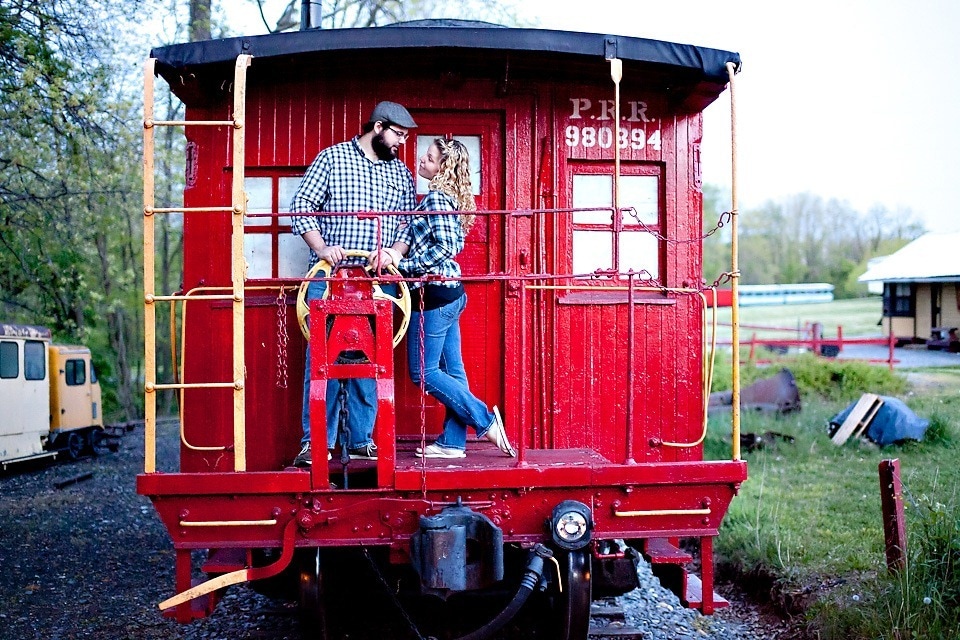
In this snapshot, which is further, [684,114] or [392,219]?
[684,114]

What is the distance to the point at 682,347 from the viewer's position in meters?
5.30

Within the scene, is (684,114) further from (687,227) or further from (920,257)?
(920,257)

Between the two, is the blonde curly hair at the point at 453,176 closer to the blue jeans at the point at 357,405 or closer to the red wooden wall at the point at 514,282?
the red wooden wall at the point at 514,282

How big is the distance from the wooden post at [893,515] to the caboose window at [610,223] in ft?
6.09

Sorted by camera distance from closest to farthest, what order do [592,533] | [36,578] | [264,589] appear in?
[592,533]
[264,589]
[36,578]

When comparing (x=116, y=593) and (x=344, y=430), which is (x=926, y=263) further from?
(x=344, y=430)

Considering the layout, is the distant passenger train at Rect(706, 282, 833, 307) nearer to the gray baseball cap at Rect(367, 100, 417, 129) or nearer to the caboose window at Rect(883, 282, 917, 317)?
the caboose window at Rect(883, 282, 917, 317)

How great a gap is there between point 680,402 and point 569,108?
1.90m

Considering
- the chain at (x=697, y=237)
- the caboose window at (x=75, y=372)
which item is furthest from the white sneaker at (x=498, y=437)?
the caboose window at (x=75, y=372)

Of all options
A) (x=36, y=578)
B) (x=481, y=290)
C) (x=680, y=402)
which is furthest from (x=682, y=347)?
(x=36, y=578)

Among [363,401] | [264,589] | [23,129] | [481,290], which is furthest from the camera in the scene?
[23,129]

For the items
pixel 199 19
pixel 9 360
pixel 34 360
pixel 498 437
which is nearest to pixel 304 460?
pixel 498 437

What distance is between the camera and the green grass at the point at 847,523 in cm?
491

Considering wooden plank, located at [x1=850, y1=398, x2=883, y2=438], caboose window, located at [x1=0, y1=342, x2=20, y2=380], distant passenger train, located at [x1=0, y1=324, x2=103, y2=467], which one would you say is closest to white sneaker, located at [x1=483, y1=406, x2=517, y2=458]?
wooden plank, located at [x1=850, y1=398, x2=883, y2=438]
